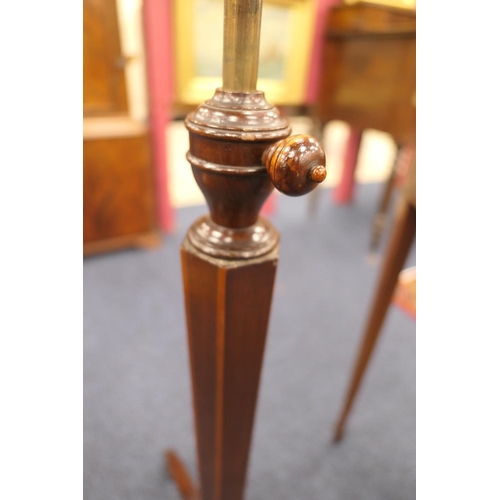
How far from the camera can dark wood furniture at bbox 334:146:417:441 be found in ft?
2.46

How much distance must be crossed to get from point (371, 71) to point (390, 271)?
44.7 inches

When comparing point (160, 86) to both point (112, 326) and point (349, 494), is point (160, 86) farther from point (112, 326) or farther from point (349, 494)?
point (349, 494)

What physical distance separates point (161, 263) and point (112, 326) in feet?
1.37

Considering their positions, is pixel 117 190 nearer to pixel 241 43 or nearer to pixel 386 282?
pixel 386 282

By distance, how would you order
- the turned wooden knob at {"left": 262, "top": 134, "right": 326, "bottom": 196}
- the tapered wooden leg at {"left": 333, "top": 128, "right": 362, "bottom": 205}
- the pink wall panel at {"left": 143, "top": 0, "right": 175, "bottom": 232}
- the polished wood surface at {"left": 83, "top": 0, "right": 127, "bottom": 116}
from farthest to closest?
the tapered wooden leg at {"left": 333, "top": 128, "right": 362, "bottom": 205} < the pink wall panel at {"left": 143, "top": 0, "right": 175, "bottom": 232} < the polished wood surface at {"left": 83, "top": 0, "right": 127, "bottom": 116} < the turned wooden knob at {"left": 262, "top": 134, "right": 326, "bottom": 196}

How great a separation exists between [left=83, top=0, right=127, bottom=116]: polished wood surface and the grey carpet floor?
2.00 feet

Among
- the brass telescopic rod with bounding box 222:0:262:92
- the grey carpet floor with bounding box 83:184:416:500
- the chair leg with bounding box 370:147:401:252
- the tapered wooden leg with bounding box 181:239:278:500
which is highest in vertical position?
the brass telescopic rod with bounding box 222:0:262:92

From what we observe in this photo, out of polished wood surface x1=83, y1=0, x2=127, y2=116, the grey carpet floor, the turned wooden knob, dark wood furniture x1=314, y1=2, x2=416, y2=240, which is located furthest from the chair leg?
the turned wooden knob

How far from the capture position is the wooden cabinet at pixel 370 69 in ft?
4.95

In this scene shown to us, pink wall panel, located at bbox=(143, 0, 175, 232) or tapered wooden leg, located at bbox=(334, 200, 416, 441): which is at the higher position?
pink wall panel, located at bbox=(143, 0, 175, 232)

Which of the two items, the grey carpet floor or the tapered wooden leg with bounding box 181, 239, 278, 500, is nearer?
the tapered wooden leg with bounding box 181, 239, 278, 500

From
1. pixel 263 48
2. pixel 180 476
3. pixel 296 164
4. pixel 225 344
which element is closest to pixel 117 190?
pixel 263 48

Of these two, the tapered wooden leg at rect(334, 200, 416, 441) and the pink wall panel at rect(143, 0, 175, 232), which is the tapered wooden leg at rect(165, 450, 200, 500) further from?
the pink wall panel at rect(143, 0, 175, 232)

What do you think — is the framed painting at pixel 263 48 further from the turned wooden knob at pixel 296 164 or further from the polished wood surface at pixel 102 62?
the turned wooden knob at pixel 296 164
